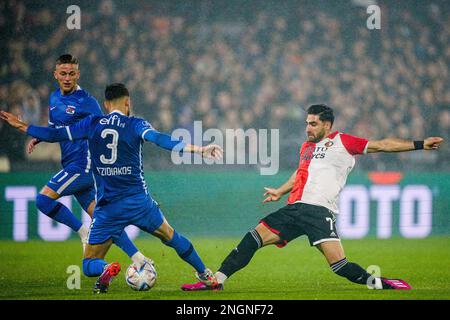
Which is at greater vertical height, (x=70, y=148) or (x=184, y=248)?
(x=70, y=148)

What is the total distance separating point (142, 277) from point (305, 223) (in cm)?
153

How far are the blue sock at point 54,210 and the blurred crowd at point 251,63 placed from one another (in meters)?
4.13

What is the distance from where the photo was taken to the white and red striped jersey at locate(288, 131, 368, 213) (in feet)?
25.8

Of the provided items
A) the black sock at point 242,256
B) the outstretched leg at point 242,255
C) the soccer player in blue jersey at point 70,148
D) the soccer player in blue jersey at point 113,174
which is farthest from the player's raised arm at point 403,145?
the soccer player in blue jersey at point 70,148

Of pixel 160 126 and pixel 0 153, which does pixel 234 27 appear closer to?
pixel 160 126

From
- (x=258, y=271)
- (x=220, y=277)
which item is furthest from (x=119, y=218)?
(x=258, y=271)

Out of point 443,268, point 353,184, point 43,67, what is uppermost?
point 43,67

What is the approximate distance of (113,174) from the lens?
7.35m

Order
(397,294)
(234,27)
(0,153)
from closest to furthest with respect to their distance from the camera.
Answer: (397,294) < (0,153) < (234,27)

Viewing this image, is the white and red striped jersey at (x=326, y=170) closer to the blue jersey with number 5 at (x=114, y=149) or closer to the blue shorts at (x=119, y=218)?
the blue shorts at (x=119, y=218)

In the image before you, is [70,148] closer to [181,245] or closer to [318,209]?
[181,245]

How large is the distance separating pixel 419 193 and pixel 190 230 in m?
3.59

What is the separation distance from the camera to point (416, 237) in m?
13.5

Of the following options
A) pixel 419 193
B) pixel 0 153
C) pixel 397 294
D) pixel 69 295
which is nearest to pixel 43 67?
pixel 0 153
